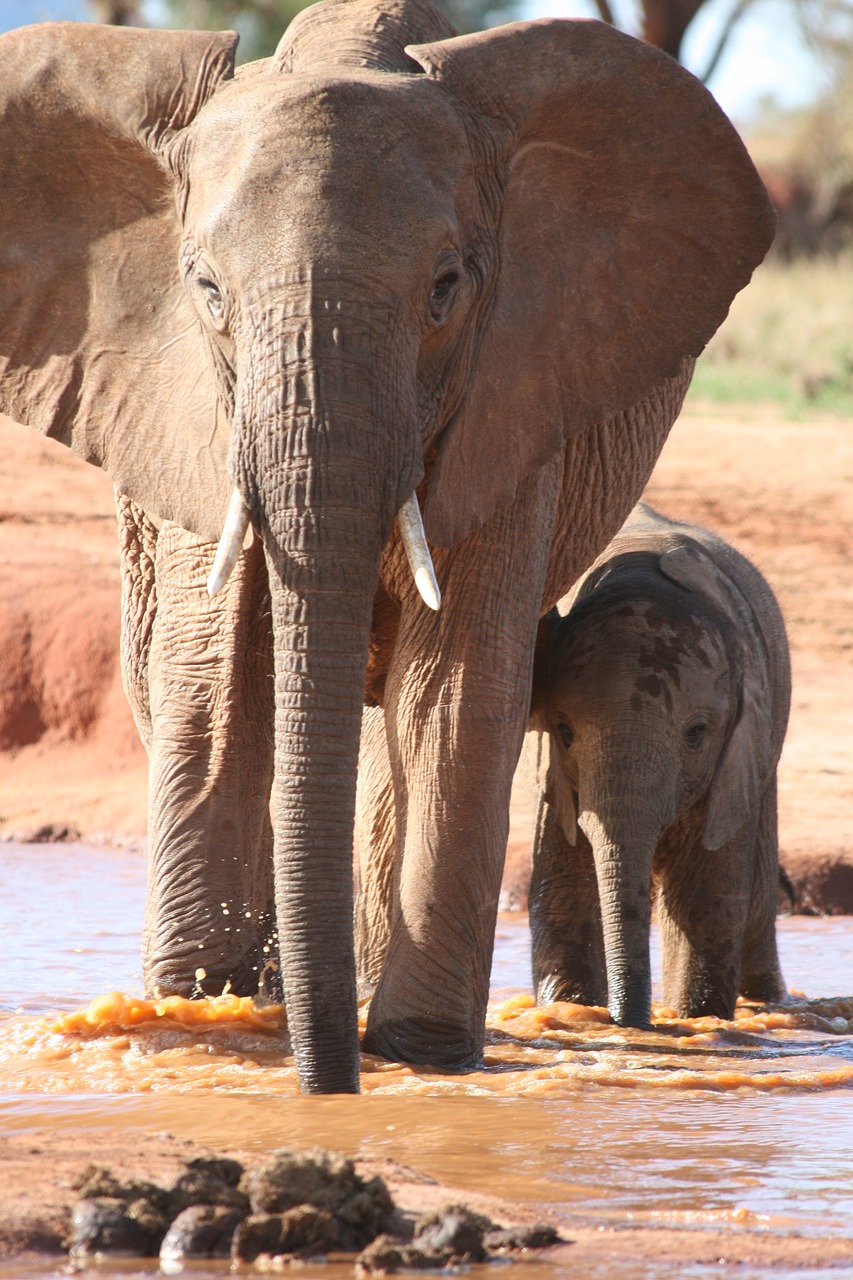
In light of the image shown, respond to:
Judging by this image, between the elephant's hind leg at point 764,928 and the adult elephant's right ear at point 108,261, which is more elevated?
the adult elephant's right ear at point 108,261

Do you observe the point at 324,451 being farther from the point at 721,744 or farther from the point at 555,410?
the point at 721,744

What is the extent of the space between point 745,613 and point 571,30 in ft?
7.34

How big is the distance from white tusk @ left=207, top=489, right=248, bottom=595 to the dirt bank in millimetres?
4215

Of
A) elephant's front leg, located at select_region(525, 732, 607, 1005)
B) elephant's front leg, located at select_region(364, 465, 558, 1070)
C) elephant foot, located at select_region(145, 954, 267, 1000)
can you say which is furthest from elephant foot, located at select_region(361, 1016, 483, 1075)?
elephant's front leg, located at select_region(525, 732, 607, 1005)

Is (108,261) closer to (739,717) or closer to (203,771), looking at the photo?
(203,771)

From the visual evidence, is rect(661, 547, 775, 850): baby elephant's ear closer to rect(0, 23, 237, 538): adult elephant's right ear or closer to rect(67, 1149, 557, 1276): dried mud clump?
rect(0, 23, 237, 538): adult elephant's right ear

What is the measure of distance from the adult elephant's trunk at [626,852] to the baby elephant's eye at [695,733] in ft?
0.68

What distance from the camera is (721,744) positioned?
20.1 feet

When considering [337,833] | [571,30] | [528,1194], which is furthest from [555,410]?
[528,1194]

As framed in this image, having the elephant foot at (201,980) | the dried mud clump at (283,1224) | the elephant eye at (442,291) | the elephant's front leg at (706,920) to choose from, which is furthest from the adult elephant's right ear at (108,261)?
the elephant's front leg at (706,920)

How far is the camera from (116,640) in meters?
10.3

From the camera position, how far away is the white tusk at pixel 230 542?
4.32 m

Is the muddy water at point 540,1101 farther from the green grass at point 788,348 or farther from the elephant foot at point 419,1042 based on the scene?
the green grass at point 788,348

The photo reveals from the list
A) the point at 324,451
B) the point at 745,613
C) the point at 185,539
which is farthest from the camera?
the point at 745,613
